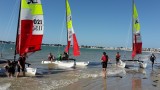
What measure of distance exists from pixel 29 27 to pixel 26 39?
2.41 feet

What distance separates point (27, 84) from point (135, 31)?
1626cm

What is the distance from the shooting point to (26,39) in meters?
16.8

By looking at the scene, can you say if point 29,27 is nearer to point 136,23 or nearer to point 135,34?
point 135,34

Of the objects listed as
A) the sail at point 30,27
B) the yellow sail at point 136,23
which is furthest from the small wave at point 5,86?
the yellow sail at point 136,23

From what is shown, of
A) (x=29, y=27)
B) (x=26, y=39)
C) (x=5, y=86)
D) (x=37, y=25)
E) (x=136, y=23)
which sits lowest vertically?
(x=5, y=86)

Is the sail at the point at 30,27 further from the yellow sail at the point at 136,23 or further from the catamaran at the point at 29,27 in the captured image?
the yellow sail at the point at 136,23

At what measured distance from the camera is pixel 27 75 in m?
16.2

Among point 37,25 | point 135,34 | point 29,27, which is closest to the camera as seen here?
point 29,27

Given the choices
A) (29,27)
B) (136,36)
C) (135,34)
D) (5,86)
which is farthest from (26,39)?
(136,36)

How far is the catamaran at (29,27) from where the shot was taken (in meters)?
16.4

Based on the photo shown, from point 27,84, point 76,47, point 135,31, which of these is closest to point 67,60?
point 76,47

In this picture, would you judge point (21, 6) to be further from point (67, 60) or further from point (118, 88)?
point (67, 60)

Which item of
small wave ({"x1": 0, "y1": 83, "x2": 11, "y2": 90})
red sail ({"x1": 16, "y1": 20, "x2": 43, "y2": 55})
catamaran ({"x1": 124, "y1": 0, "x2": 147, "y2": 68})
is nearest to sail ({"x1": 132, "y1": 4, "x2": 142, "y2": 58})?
catamaran ({"x1": 124, "y1": 0, "x2": 147, "y2": 68})

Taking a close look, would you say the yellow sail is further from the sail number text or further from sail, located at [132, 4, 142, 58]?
the sail number text
